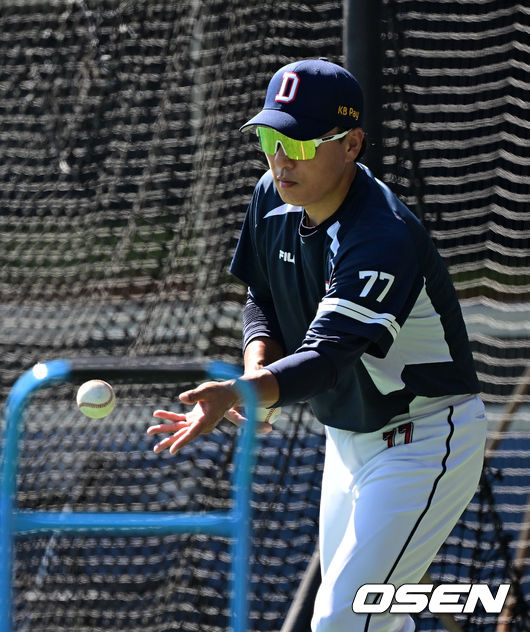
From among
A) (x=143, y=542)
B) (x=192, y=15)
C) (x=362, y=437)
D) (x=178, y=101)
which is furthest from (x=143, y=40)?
(x=362, y=437)

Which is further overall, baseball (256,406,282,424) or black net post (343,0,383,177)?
black net post (343,0,383,177)

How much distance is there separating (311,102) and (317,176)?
20 centimetres

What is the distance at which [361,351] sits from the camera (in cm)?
265

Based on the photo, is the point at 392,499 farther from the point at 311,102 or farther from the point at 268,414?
the point at 311,102

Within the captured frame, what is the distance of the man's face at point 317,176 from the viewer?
2822 millimetres

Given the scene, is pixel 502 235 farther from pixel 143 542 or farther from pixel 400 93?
pixel 143 542

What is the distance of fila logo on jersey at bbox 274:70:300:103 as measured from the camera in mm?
2836

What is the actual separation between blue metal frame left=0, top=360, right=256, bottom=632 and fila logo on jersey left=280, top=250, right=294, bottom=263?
831 mm

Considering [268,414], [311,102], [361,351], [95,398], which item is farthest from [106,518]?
[311,102]

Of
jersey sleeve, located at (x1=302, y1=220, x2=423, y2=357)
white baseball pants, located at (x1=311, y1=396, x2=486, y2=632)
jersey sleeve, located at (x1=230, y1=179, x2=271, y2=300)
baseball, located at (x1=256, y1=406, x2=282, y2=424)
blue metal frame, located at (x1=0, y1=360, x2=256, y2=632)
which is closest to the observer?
blue metal frame, located at (x1=0, y1=360, x2=256, y2=632)

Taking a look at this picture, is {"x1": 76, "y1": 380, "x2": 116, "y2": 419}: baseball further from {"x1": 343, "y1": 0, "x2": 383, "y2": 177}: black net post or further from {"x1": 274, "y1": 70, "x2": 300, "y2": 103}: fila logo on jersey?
{"x1": 343, "y1": 0, "x2": 383, "y2": 177}: black net post

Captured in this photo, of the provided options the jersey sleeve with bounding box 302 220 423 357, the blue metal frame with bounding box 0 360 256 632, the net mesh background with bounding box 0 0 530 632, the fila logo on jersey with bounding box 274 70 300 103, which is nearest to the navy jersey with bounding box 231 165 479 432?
the jersey sleeve with bounding box 302 220 423 357

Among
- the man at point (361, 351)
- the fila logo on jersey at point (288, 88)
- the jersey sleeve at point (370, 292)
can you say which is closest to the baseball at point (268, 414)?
the man at point (361, 351)

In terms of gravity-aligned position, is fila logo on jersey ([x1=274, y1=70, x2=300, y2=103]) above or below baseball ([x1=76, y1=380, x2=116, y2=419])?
above
